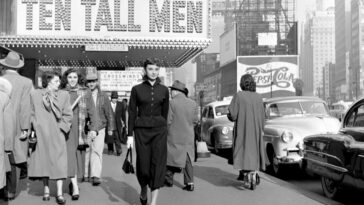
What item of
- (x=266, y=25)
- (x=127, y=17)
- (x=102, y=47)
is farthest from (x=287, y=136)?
(x=266, y=25)

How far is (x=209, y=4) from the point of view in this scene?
70.6ft

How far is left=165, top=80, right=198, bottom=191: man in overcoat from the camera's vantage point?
750 cm

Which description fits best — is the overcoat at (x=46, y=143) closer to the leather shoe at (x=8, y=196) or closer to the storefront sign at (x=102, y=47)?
the leather shoe at (x=8, y=196)

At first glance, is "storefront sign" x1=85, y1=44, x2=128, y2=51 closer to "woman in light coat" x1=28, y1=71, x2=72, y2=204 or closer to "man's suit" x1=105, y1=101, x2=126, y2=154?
"man's suit" x1=105, y1=101, x2=126, y2=154

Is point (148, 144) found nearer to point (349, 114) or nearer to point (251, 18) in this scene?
point (349, 114)

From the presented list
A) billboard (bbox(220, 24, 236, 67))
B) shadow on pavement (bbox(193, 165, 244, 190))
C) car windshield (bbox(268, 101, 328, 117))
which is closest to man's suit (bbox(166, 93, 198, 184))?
shadow on pavement (bbox(193, 165, 244, 190))

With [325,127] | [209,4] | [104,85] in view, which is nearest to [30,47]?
[104,85]

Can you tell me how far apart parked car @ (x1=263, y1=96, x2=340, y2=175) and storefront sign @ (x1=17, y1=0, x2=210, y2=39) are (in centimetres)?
955

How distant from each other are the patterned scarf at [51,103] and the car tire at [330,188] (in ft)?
13.6

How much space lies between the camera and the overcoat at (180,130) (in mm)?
7488

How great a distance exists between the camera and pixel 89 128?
748 cm

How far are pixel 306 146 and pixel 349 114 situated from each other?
1.11 m

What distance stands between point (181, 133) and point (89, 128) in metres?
1.38

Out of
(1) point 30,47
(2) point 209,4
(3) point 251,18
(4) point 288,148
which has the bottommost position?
(4) point 288,148
